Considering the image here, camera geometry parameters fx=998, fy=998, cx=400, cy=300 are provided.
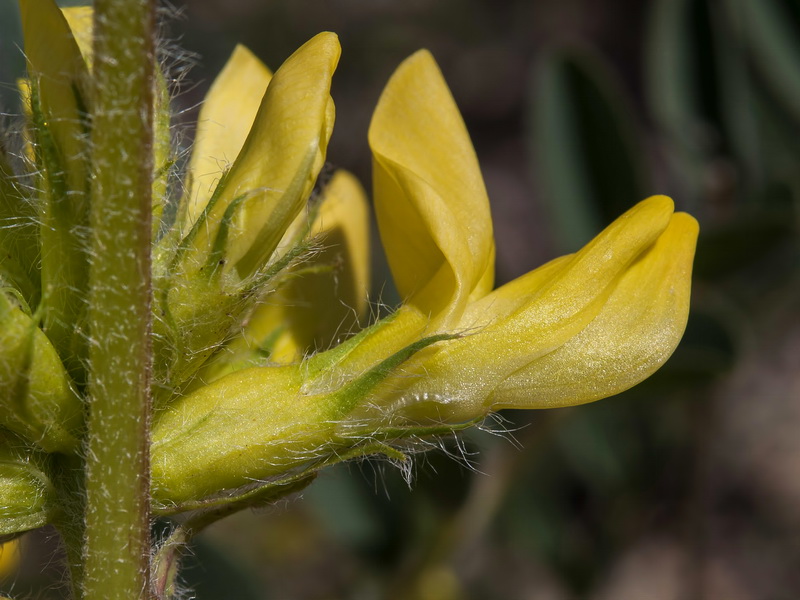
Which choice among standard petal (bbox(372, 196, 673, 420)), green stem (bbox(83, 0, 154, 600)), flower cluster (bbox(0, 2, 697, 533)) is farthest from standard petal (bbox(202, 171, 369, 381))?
green stem (bbox(83, 0, 154, 600))

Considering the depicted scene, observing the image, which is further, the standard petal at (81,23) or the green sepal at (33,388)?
the standard petal at (81,23)

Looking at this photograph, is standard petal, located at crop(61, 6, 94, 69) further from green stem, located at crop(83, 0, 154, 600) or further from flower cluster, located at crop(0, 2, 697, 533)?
green stem, located at crop(83, 0, 154, 600)

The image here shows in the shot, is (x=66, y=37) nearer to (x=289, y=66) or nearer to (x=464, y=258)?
(x=289, y=66)

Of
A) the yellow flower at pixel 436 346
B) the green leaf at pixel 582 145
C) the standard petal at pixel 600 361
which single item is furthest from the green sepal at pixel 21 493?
the green leaf at pixel 582 145

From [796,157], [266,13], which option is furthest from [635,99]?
[796,157]

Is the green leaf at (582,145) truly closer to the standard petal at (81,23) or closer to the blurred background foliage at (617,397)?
the blurred background foliage at (617,397)

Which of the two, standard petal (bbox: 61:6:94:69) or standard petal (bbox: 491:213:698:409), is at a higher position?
standard petal (bbox: 61:6:94:69)

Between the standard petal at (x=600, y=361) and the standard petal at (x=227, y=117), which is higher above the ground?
the standard petal at (x=227, y=117)
